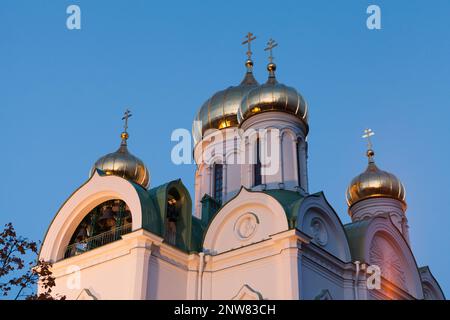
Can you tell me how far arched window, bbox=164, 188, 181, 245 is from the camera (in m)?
14.5

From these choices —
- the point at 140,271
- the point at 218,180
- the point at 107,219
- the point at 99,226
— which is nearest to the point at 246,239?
the point at 140,271

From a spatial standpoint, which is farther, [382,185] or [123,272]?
[382,185]

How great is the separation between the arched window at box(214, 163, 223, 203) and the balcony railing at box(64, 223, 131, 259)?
5.35 metres

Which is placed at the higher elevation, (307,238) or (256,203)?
(256,203)

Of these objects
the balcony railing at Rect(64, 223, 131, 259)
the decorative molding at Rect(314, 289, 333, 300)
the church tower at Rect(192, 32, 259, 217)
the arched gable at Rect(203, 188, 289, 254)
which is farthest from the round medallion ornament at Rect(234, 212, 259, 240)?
the church tower at Rect(192, 32, 259, 217)

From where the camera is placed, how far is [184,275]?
1406 cm

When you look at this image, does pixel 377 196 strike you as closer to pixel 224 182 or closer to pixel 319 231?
pixel 224 182

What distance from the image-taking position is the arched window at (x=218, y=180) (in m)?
19.6

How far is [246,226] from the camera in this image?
14492 millimetres

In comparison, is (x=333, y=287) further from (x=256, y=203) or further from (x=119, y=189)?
(x=119, y=189)

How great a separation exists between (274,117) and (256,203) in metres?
3.51

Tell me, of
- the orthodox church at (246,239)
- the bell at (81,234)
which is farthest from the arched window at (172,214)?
the bell at (81,234)
